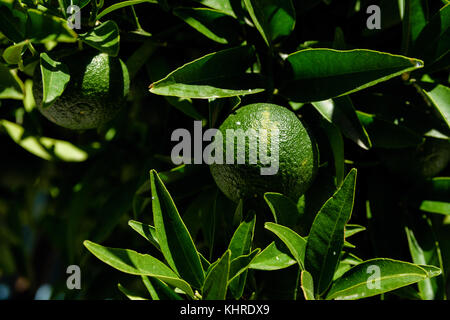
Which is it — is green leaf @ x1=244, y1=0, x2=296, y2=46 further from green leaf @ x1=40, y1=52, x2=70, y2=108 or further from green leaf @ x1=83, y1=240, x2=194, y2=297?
green leaf @ x1=83, y1=240, x2=194, y2=297

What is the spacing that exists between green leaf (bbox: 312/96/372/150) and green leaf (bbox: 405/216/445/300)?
29cm

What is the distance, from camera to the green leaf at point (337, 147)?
88cm

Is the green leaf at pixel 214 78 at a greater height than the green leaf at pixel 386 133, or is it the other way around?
the green leaf at pixel 214 78

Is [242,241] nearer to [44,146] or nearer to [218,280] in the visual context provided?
[218,280]

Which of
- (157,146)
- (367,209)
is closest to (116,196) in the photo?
(157,146)

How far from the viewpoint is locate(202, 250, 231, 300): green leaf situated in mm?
753

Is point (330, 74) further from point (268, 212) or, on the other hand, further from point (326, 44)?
point (268, 212)

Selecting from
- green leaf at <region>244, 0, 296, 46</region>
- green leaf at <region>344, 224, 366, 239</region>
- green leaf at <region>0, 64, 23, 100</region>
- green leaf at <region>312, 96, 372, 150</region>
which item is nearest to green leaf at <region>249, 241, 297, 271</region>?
green leaf at <region>344, 224, 366, 239</region>

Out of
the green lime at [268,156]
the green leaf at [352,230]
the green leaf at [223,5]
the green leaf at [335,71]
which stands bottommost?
the green leaf at [352,230]

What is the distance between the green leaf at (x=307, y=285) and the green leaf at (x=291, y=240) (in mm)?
27

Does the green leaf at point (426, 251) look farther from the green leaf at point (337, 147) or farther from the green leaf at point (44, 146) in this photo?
the green leaf at point (44, 146)

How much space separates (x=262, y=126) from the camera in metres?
0.84

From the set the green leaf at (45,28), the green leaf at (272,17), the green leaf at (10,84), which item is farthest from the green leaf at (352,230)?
the green leaf at (10,84)
